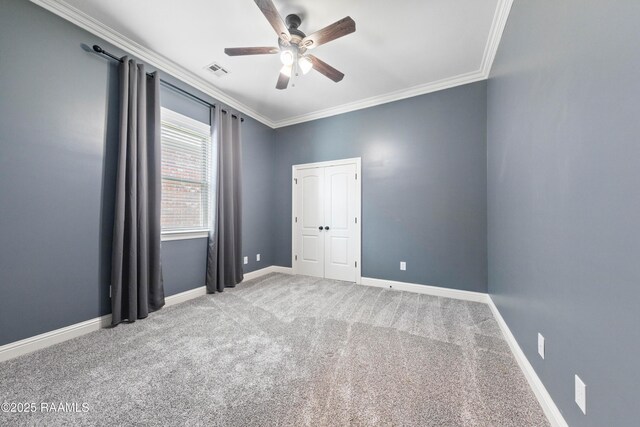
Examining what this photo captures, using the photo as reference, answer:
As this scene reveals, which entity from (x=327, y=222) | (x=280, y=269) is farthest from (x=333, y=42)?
(x=280, y=269)

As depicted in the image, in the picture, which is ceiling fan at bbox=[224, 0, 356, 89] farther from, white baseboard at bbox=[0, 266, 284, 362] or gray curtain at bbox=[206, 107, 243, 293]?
white baseboard at bbox=[0, 266, 284, 362]

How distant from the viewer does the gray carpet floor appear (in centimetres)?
127

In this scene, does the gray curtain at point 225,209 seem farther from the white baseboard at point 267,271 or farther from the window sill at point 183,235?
the white baseboard at point 267,271

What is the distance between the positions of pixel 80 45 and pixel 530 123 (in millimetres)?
3834

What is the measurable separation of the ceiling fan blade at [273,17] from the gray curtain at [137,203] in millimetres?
1663

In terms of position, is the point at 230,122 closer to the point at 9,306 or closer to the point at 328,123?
the point at 328,123

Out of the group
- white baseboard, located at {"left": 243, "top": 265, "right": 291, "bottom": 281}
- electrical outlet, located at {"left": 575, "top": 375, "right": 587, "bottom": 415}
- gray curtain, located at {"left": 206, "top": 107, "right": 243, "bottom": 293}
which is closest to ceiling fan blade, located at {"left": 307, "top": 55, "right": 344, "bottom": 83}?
gray curtain, located at {"left": 206, "top": 107, "right": 243, "bottom": 293}

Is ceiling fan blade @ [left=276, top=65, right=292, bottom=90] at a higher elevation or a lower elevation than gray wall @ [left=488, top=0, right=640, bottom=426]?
higher

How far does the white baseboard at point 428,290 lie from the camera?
2.96 metres

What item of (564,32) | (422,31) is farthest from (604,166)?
(422,31)

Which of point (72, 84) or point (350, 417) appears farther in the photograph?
point (72, 84)

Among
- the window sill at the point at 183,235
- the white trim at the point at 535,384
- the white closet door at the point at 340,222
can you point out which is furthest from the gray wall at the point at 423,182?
the window sill at the point at 183,235

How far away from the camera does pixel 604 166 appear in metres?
0.86

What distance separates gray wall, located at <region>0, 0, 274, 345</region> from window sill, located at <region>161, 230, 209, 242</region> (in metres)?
0.57
